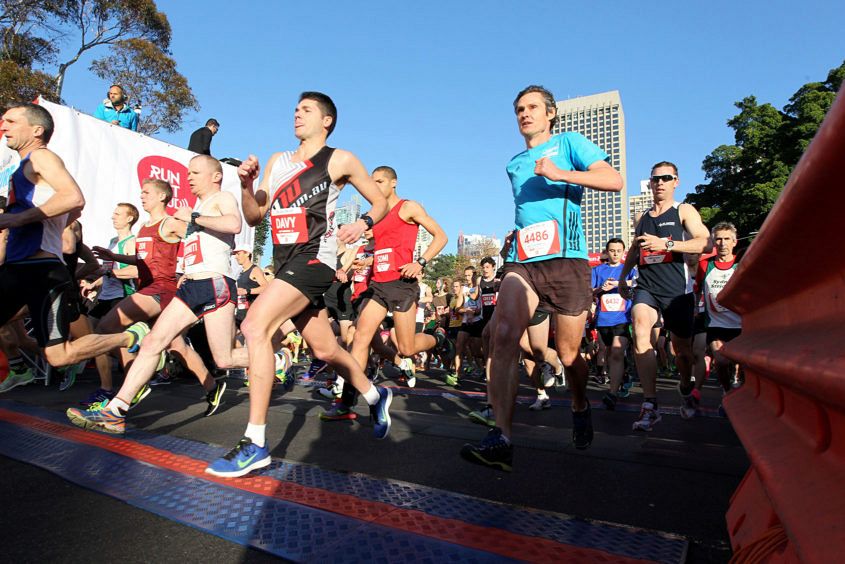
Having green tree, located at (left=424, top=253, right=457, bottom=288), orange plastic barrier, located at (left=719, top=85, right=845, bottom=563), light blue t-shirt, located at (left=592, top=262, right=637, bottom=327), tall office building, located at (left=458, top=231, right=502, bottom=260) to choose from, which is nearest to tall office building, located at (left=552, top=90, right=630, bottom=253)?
tall office building, located at (left=458, top=231, right=502, bottom=260)

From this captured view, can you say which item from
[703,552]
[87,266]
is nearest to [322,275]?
[703,552]

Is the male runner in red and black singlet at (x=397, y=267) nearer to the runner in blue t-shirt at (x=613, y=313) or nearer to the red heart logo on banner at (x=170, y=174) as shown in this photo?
the runner in blue t-shirt at (x=613, y=313)

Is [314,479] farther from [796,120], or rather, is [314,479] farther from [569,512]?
[796,120]

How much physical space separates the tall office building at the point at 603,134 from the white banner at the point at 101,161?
107 meters

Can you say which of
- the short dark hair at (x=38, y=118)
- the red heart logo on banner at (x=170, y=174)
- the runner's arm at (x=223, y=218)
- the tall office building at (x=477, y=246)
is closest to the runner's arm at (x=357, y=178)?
the runner's arm at (x=223, y=218)

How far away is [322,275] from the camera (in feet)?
11.2

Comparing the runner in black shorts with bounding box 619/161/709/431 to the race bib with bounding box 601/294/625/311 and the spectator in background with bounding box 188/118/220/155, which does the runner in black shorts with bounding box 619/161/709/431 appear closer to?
the race bib with bounding box 601/294/625/311

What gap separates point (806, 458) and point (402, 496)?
1.77m

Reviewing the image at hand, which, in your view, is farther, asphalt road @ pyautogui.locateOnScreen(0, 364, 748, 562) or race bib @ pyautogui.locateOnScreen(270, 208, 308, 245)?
race bib @ pyautogui.locateOnScreen(270, 208, 308, 245)

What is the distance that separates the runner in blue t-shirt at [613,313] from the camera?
6.11 metres

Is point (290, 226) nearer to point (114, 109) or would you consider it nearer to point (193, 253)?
point (193, 253)

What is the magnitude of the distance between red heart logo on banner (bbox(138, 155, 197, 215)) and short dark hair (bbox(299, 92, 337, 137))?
575cm

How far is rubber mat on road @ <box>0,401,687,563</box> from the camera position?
187 cm

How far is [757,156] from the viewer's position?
30.2 meters
